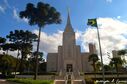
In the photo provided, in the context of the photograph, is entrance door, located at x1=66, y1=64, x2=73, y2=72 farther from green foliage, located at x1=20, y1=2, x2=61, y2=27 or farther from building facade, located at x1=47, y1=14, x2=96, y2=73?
green foliage, located at x1=20, y1=2, x2=61, y2=27

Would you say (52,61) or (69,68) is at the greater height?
(52,61)

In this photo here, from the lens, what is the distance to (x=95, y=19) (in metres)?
25.4

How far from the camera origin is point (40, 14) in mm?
41500

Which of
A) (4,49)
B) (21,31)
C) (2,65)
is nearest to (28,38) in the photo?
(21,31)

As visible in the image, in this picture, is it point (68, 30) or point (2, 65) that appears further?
point (68, 30)

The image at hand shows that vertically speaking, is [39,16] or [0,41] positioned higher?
[39,16]

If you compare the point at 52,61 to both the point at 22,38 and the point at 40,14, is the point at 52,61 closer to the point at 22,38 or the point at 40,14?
the point at 22,38

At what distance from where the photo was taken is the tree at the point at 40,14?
41531 mm

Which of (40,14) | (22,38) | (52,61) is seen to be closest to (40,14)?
(40,14)

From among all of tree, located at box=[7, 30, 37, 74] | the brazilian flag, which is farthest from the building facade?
the brazilian flag

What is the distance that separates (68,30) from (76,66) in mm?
12317

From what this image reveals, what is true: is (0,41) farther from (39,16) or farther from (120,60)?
(120,60)

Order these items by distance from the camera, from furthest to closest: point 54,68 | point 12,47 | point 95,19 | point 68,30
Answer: point 54,68
point 68,30
point 12,47
point 95,19

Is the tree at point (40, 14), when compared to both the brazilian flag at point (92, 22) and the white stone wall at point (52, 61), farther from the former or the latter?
the white stone wall at point (52, 61)
